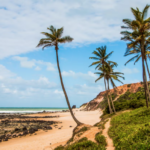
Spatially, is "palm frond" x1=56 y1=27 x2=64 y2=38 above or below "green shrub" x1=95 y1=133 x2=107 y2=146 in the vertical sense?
above

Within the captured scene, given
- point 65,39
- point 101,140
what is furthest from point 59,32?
point 101,140

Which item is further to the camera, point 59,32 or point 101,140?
point 59,32

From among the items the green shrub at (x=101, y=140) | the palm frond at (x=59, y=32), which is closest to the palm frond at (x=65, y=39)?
the palm frond at (x=59, y=32)

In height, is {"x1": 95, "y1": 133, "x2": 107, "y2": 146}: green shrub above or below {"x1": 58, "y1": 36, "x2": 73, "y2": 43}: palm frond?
below

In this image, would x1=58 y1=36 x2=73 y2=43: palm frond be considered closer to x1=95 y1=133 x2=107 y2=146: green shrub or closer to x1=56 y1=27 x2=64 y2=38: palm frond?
x1=56 y1=27 x2=64 y2=38: palm frond

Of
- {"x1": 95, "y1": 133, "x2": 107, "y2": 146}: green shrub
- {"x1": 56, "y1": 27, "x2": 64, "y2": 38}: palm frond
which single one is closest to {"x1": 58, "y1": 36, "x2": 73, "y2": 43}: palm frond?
{"x1": 56, "y1": 27, "x2": 64, "y2": 38}: palm frond

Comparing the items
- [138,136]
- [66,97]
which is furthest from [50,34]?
[138,136]

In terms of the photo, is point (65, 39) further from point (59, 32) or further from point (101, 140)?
point (101, 140)

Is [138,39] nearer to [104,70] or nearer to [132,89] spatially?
[104,70]

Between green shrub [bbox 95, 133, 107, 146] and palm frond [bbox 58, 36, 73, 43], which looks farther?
palm frond [bbox 58, 36, 73, 43]

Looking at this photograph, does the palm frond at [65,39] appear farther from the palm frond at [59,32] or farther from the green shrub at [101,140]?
the green shrub at [101,140]

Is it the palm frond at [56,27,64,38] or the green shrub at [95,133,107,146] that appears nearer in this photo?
the green shrub at [95,133,107,146]

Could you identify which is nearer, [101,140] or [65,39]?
[101,140]

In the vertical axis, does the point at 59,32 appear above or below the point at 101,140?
above
